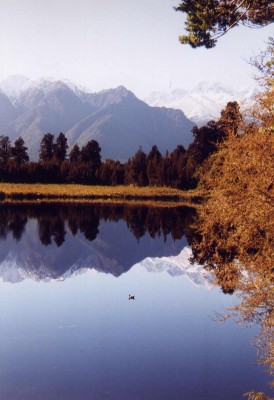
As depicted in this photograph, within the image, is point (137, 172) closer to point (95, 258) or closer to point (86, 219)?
point (86, 219)

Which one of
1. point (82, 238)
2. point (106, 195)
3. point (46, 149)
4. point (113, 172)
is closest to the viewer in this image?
point (82, 238)

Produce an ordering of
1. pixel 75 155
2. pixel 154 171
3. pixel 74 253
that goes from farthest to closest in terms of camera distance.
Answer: pixel 75 155 → pixel 154 171 → pixel 74 253

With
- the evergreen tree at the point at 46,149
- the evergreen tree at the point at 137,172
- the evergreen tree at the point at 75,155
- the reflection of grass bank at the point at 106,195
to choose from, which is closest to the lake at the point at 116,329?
the reflection of grass bank at the point at 106,195

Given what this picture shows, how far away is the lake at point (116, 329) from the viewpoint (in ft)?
49.6

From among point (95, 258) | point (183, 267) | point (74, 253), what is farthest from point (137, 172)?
point (183, 267)

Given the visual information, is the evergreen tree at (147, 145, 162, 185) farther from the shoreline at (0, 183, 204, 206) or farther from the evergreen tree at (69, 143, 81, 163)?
the evergreen tree at (69, 143, 81, 163)

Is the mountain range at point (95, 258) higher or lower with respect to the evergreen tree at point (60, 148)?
lower

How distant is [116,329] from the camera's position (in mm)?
20391

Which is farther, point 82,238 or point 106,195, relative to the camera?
point 106,195

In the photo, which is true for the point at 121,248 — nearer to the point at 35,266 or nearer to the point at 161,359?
the point at 35,266

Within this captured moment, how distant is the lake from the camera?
15.1 meters

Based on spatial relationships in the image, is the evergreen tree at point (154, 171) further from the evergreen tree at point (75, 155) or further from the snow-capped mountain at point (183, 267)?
the snow-capped mountain at point (183, 267)

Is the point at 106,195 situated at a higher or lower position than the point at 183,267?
higher

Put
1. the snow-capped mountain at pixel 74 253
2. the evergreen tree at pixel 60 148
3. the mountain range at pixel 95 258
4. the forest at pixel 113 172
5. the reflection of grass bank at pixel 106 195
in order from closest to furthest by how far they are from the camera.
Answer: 1. the mountain range at pixel 95 258
2. the snow-capped mountain at pixel 74 253
3. the reflection of grass bank at pixel 106 195
4. the forest at pixel 113 172
5. the evergreen tree at pixel 60 148
